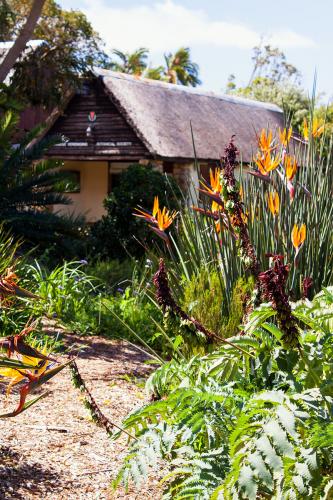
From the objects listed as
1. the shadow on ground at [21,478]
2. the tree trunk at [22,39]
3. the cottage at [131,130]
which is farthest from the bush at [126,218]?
the shadow on ground at [21,478]

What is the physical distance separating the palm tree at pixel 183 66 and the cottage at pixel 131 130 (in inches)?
836

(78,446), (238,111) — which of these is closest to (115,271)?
(78,446)

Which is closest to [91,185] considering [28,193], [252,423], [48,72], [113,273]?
[48,72]

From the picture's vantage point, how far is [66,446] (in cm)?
396

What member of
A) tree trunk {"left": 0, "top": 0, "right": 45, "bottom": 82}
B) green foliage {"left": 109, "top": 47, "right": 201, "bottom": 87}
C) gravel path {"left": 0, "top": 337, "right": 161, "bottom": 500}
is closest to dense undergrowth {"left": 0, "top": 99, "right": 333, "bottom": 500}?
gravel path {"left": 0, "top": 337, "right": 161, "bottom": 500}

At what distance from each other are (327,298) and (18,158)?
8.85 meters

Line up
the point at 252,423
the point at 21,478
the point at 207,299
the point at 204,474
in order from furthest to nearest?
the point at 207,299, the point at 21,478, the point at 204,474, the point at 252,423

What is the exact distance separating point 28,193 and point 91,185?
1034 centimetres

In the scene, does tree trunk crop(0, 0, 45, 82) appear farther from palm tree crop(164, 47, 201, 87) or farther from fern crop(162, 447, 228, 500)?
palm tree crop(164, 47, 201, 87)

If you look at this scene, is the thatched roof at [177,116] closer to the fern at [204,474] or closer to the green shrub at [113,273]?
the green shrub at [113,273]

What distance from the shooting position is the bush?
11930 millimetres

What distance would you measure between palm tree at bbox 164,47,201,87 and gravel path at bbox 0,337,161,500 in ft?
127

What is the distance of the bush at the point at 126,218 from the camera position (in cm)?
1193

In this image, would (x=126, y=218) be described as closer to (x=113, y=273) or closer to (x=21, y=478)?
(x=113, y=273)
